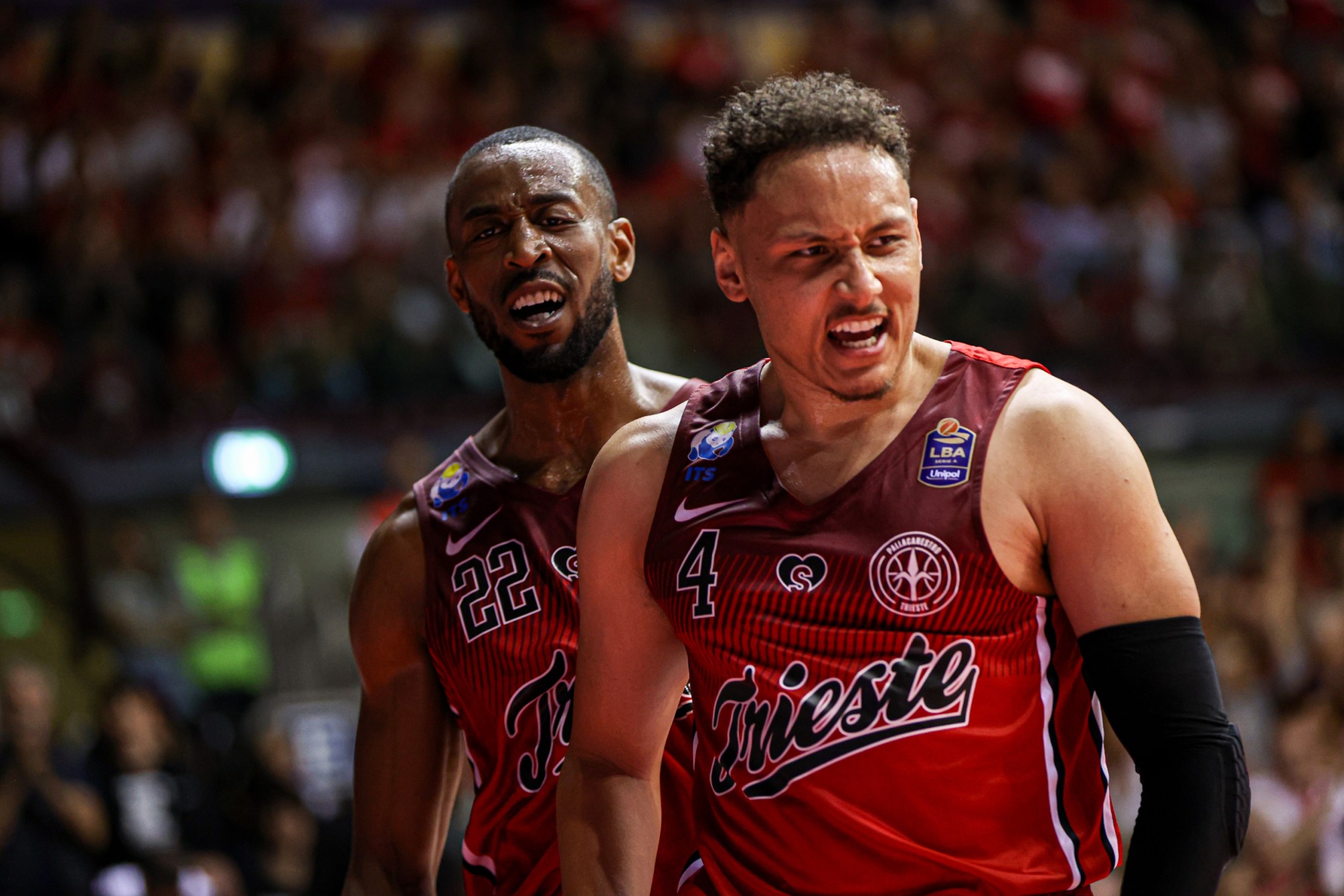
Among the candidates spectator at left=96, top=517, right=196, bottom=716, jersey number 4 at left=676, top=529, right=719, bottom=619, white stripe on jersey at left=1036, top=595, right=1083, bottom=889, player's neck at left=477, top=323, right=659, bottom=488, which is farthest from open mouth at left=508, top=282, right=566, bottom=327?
spectator at left=96, top=517, right=196, bottom=716

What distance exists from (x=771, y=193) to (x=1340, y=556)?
682 centimetres

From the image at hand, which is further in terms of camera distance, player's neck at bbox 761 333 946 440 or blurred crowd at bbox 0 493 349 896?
A: blurred crowd at bbox 0 493 349 896

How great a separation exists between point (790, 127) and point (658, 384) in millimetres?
1047

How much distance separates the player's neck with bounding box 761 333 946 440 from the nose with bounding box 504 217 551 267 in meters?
0.76

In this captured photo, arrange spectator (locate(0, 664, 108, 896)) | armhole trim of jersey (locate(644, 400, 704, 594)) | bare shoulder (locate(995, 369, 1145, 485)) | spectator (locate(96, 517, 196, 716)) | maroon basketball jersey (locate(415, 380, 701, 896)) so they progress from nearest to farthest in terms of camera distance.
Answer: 1. bare shoulder (locate(995, 369, 1145, 485))
2. armhole trim of jersey (locate(644, 400, 704, 594))
3. maroon basketball jersey (locate(415, 380, 701, 896))
4. spectator (locate(0, 664, 108, 896))
5. spectator (locate(96, 517, 196, 716))

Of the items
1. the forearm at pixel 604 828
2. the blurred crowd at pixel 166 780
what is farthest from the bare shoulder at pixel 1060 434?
the blurred crowd at pixel 166 780

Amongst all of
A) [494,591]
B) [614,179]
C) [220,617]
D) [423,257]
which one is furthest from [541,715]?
[614,179]

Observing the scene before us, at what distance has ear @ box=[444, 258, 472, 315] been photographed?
330 centimetres

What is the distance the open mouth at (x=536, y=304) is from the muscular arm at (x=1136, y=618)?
1.21 metres

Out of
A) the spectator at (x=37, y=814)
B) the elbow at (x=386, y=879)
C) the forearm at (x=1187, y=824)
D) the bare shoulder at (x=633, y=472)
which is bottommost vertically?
the spectator at (x=37, y=814)

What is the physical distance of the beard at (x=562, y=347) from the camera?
Result: 3209mm

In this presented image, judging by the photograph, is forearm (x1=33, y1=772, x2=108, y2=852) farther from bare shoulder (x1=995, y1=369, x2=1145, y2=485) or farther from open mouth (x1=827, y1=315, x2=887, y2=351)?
bare shoulder (x1=995, y1=369, x2=1145, y2=485)

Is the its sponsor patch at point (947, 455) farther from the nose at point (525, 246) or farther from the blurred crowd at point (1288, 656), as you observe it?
the blurred crowd at point (1288, 656)

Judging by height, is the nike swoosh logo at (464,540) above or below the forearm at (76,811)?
above
